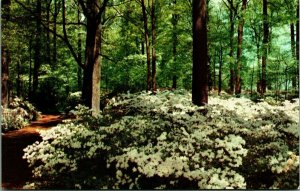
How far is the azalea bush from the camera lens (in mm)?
4957

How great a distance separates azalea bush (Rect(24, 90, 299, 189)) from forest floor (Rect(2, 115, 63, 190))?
2.68ft

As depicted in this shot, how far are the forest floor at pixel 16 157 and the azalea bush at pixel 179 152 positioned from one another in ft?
2.68

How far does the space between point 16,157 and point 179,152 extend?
4.72 meters

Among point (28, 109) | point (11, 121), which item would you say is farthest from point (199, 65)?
point (28, 109)

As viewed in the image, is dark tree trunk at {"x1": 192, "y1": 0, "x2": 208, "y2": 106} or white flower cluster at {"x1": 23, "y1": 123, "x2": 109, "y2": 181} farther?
dark tree trunk at {"x1": 192, "y1": 0, "x2": 208, "y2": 106}

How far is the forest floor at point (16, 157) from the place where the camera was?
23.0ft

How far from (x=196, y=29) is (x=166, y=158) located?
188 inches

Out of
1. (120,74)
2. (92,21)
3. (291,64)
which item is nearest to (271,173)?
(92,21)

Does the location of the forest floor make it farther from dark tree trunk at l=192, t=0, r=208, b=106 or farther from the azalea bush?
dark tree trunk at l=192, t=0, r=208, b=106

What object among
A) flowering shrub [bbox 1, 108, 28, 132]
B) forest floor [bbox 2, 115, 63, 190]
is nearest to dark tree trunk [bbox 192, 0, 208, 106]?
forest floor [bbox 2, 115, 63, 190]

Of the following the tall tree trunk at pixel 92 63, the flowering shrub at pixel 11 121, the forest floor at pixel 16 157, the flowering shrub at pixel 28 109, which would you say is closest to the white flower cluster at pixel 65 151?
the forest floor at pixel 16 157

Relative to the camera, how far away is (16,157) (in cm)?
839

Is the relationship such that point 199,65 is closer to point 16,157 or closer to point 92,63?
point 92,63

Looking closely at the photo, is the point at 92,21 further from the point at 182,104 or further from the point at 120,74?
the point at 120,74
